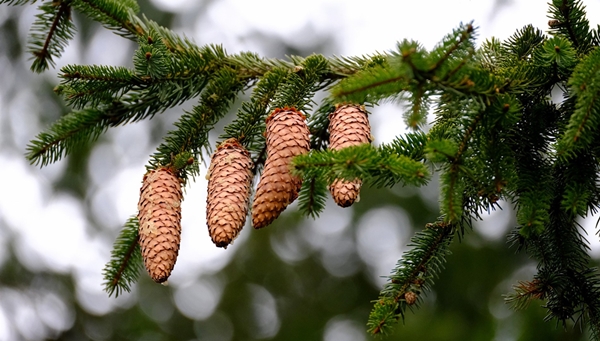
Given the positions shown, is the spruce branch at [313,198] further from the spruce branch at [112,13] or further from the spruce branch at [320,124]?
the spruce branch at [112,13]

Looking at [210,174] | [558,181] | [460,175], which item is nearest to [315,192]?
[210,174]

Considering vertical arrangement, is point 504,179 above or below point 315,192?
below

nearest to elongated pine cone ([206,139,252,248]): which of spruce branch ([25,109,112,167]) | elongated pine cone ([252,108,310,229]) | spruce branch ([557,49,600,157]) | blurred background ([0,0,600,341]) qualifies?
elongated pine cone ([252,108,310,229])

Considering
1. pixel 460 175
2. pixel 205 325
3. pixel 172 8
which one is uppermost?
pixel 172 8

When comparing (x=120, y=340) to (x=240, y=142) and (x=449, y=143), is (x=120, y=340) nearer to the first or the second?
(x=240, y=142)

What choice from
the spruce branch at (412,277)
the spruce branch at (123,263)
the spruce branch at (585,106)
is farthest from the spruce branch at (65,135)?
the spruce branch at (585,106)

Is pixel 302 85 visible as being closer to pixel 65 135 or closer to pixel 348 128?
pixel 348 128

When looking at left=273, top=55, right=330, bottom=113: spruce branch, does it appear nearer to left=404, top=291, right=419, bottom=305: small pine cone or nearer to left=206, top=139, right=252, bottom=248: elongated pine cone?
left=206, top=139, right=252, bottom=248: elongated pine cone
